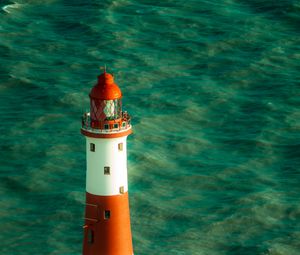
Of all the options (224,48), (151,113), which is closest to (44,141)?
(151,113)

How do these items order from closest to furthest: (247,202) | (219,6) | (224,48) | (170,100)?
(247,202) → (170,100) → (224,48) → (219,6)

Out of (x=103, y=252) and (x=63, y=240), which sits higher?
(x=103, y=252)

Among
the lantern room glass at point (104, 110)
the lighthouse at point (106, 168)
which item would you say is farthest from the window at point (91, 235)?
the lantern room glass at point (104, 110)

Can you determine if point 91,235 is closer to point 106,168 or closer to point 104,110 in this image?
point 106,168

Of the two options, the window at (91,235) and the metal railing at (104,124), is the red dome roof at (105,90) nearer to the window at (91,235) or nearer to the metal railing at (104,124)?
the metal railing at (104,124)

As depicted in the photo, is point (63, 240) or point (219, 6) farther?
point (219, 6)

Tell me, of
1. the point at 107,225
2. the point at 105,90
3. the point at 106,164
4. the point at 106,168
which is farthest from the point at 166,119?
the point at 105,90

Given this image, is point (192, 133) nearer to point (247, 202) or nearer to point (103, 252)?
point (247, 202)
